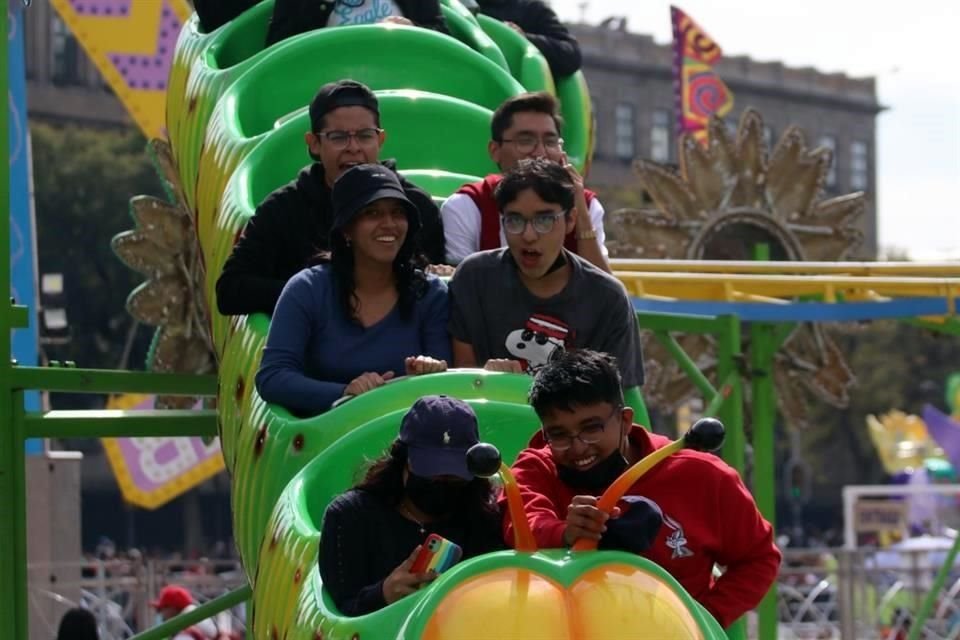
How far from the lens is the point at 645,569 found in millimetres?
4180

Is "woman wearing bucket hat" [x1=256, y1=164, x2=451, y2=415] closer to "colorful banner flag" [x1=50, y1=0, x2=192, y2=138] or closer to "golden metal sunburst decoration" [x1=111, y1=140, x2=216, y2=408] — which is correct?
"golden metal sunburst decoration" [x1=111, y1=140, x2=216, y2=408]

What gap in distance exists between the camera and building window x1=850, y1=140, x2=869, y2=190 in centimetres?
8262

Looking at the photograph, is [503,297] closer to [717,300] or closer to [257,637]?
[257,637]

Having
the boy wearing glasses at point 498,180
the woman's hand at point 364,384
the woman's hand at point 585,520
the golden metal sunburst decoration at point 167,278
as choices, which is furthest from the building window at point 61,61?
the woman's hand at point 585,520

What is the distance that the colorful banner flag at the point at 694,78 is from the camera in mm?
22656

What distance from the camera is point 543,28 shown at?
11.3m

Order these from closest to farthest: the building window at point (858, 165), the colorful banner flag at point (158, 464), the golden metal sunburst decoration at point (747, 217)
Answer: the golden metal sunburst decoration at point (747, 217), the colorful banner flag at point (158, 464), the building window at point (858, 165)

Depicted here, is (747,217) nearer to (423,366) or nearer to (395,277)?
(395,277)

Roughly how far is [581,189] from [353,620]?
2.54 meters

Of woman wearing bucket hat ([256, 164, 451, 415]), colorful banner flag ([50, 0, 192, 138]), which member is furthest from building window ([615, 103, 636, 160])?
woman wearing bucket hat ([256, 164, 451, 415])

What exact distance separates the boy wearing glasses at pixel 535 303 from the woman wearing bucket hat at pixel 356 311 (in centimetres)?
13

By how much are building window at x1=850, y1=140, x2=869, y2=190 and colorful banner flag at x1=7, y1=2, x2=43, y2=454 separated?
7043 centimetres

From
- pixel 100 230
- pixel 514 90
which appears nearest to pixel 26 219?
pixel 514 90

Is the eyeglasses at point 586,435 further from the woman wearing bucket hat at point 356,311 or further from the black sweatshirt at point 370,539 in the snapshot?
the woman wearing bucket hat at point 356,311
